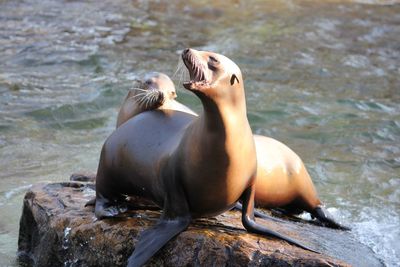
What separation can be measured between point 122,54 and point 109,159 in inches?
288

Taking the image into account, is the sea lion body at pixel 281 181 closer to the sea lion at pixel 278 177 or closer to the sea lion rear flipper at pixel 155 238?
the sea lion at pixel 278 177

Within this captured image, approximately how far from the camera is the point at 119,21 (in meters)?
13.8

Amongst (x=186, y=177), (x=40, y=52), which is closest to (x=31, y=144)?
(x=40, y=52)

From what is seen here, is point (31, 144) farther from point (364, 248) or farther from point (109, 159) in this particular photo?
point (364, 248)

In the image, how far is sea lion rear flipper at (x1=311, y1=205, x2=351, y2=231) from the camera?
17.4 ft

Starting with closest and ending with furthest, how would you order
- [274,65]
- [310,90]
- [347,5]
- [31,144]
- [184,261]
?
[184,261] → [31,144] → [310,90] → [274,65] → [347,5]

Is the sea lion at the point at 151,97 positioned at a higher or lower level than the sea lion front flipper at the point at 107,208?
higher

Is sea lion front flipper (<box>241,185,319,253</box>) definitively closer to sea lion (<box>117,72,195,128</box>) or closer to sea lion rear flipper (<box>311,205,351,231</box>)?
sea lion (<box>117,72,195,128</box>)

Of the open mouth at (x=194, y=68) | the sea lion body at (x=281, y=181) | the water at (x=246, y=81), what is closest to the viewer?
the open mouth at (x=194, y=68)

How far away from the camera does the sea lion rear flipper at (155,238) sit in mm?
3854

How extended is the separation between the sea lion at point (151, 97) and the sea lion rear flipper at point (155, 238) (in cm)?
128

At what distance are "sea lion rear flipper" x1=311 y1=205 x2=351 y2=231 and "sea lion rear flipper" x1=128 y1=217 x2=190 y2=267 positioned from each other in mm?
1601

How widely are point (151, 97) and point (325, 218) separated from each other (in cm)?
143

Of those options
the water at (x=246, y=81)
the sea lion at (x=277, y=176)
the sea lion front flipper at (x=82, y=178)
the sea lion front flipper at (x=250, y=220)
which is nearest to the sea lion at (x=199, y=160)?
the sea lion front flipper at (x=250, y=220)
